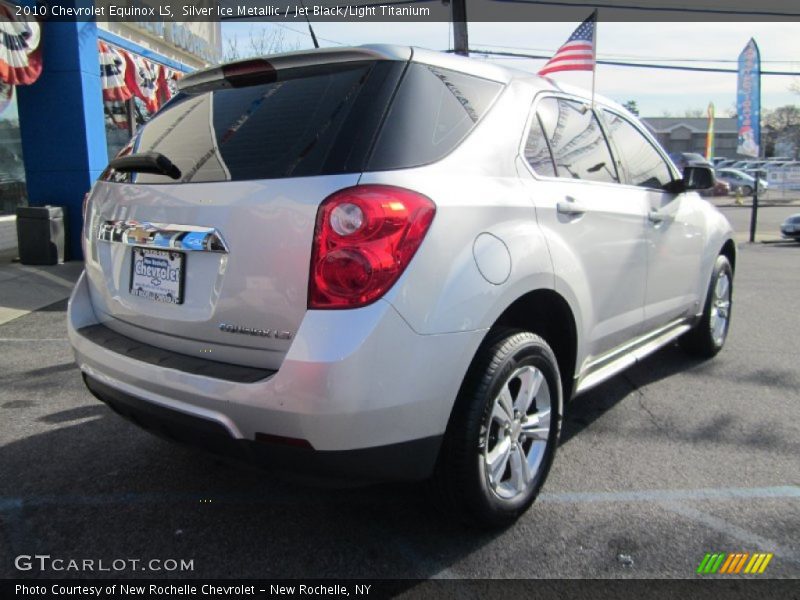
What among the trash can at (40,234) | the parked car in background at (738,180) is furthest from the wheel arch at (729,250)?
the parked car in background at (738,180)

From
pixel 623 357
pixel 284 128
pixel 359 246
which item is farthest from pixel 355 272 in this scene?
pixel 623 357

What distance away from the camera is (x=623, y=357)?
143 inches

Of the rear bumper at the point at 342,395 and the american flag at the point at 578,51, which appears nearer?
the rear bumper at the point at 342,395

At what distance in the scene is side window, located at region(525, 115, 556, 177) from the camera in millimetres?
2850

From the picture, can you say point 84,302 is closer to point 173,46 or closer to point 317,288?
point 317,288

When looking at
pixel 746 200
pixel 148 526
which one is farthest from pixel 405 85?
pixel 746 200

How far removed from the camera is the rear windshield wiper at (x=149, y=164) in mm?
2557

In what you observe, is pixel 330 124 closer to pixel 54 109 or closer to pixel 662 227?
pixel 662 227

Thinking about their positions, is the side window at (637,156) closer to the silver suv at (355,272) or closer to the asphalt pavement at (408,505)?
the silver suv at (355,272)

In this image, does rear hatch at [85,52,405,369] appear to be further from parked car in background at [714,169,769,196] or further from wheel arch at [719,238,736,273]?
parked car in background at [714,169,769,196]

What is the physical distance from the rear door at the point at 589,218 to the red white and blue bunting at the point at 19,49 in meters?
7.75

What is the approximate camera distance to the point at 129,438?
354 cm

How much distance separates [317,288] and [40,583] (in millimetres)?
1465

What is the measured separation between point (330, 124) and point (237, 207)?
1.44 ft
